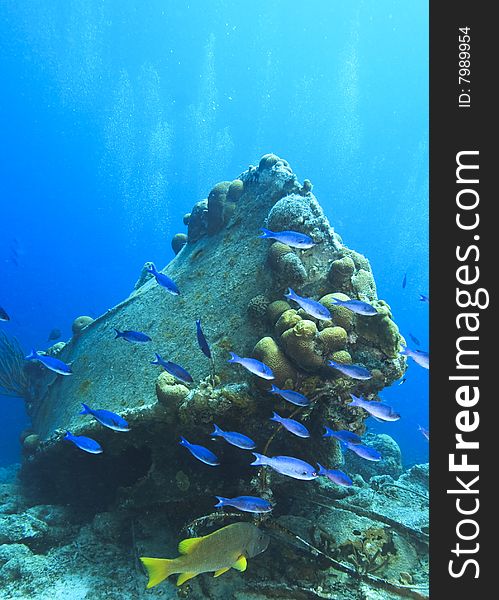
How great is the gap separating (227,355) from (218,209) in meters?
2.85

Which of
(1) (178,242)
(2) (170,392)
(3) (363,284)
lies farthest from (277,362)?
(1) (178,242)

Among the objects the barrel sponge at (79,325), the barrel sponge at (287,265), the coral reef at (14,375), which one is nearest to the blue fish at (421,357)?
the barrel sponge at (287,265)

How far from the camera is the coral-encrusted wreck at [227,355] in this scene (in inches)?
168

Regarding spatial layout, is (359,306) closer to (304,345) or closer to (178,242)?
(304,345)

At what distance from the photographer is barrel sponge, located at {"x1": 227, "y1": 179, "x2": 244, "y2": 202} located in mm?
6555

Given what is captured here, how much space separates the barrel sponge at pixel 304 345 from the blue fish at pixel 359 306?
399 millimetres

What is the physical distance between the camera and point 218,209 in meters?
6.57

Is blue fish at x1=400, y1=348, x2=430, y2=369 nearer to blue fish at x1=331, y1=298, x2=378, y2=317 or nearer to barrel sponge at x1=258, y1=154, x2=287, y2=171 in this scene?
blue fish at x1=331, y1=298, x2=378, y2=317

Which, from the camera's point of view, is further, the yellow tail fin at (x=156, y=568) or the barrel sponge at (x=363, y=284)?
the barrel sponge at (x=363, y=284)

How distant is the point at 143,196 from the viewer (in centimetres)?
11375

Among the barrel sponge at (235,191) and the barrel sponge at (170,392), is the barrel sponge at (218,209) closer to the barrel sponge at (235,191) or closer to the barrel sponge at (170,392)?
the barrel sponge at (235,191)

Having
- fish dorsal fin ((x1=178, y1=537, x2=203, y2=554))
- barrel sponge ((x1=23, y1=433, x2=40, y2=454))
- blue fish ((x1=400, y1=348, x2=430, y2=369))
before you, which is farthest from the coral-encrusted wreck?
fish dorsal fin ((x1=178, y1=537, x2=203, y2=554))

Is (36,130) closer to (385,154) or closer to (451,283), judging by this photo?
(385,154)

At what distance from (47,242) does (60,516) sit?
9084cm
